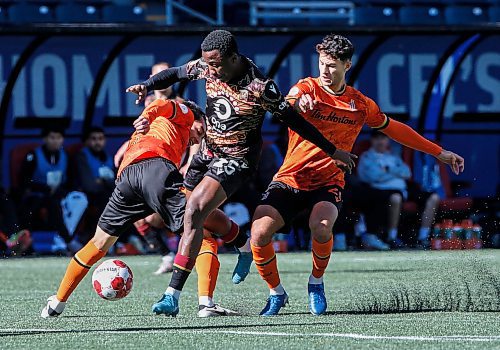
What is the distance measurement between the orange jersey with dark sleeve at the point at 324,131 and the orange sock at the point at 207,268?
679mm

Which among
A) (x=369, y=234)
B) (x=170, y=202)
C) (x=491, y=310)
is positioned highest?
(x=170, y=202)

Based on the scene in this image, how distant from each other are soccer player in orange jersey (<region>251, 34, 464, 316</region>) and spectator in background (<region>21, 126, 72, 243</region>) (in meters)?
8.52

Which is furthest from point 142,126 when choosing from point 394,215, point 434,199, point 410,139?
point 434,199

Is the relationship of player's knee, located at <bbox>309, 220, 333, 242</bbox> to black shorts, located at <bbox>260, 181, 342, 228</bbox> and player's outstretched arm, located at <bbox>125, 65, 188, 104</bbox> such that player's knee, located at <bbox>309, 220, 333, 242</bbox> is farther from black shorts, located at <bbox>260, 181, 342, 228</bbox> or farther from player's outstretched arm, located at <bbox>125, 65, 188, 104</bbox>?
player's outstretched arm, located at <bbox>125, 65, 188, 104</bbox>

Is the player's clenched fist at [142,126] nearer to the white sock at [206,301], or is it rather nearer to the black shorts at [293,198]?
the black shorts at [293,198]

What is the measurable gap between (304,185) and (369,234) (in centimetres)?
882

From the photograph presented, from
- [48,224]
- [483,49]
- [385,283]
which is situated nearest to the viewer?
[385,283]

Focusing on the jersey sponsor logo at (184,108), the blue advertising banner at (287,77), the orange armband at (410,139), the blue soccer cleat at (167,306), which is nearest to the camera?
the blue soccer cleat at (167,306)

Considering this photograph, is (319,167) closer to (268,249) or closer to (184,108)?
(268,249)

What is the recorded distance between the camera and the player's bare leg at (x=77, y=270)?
830 cm

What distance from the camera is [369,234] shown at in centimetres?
1742

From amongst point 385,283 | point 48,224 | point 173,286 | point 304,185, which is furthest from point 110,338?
point 48,224

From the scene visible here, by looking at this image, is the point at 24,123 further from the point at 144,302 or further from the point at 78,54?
the point at 144,302

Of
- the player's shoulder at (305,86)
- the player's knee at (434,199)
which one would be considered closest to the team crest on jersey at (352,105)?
the player's shoulder at (305,86)
